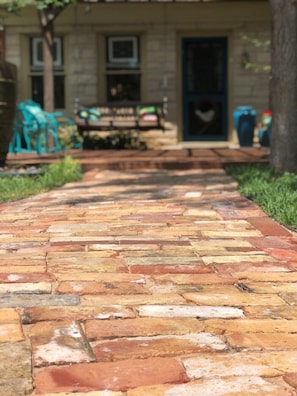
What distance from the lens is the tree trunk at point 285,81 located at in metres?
6.82

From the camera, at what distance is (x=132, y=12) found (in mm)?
12078

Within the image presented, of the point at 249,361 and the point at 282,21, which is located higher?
the point at 282,21

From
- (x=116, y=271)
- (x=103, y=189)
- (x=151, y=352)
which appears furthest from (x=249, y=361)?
(x=103, y=189)

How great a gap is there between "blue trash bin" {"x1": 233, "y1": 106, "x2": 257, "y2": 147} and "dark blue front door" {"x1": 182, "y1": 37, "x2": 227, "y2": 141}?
1.15 meters

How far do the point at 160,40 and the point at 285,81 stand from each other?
221 inches

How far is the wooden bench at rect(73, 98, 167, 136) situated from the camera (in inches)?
417

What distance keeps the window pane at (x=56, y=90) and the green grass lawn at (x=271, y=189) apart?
5716mm


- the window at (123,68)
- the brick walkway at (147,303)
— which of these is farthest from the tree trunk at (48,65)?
the brick walkway at (147,303)

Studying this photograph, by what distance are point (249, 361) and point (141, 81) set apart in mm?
10776

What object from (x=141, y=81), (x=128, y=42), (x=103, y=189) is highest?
(x=128, y=42)

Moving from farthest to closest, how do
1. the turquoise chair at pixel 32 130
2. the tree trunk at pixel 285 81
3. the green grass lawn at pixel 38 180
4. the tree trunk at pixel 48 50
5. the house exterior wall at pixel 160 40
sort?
the house exterior wall at pixel 160 40, the tree trunk at pixel 48 50, the turquoise chair at pixel 32 130, the tree trunk at pixel 285 81, the green grass lawn at pixel 38 180

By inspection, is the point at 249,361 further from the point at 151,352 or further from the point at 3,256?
the point at 3,256

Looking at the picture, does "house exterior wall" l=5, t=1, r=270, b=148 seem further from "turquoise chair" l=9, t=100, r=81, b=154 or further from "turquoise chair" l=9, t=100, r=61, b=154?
"turquoise chair" l=9, t=100, r=61, b=154

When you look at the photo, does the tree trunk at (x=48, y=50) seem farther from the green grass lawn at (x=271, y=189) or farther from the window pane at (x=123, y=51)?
the green grass lawn at (x=271, y=189)
